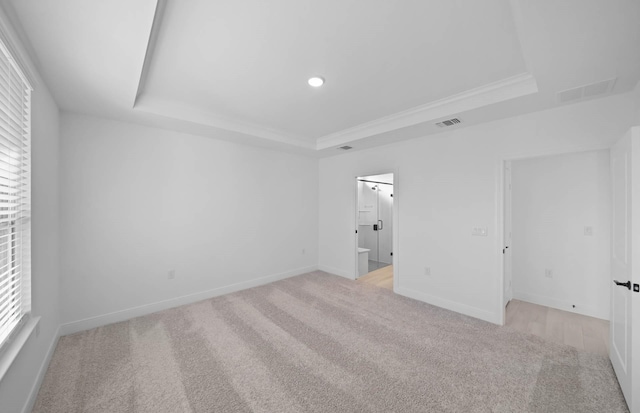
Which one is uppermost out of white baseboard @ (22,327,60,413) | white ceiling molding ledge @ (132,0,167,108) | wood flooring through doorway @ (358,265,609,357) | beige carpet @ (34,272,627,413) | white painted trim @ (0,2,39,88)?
white ceiling molding ledge @ (132,0,167,108)

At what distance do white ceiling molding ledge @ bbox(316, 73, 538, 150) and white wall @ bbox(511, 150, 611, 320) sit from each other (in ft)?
5.93

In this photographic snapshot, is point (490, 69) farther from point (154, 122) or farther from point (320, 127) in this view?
point (154, 122)

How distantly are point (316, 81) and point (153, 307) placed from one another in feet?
11.7

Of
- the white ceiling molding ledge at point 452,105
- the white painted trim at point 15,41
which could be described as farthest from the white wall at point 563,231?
the white painted trim at point 15,41

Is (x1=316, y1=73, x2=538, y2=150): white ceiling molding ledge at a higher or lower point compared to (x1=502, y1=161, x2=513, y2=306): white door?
higher

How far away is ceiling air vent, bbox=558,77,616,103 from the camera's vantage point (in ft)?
7.19

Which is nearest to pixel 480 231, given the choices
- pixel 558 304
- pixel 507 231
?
pixel 507 231

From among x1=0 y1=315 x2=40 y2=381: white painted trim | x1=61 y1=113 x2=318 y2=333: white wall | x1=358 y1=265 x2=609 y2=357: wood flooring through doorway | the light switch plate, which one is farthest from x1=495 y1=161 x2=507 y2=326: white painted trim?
x1=0 y1=315 x2=40 y2=381: white painted trim

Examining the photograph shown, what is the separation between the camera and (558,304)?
3520mm

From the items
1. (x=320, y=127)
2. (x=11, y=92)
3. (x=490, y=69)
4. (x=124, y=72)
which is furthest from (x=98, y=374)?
(x=490, y=69)

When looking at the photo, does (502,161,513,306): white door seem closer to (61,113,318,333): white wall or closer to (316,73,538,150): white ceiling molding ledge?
(316,73,538,150): white ceiling molding ledge

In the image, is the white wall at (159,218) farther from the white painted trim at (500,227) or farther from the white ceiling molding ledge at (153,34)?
the white painted trim at (500,227)

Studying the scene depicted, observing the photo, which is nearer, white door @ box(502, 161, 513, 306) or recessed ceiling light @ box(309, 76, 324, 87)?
recessed ceiling light @ box(309, 76, 324, 87)

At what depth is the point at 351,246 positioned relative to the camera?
4.96 m
